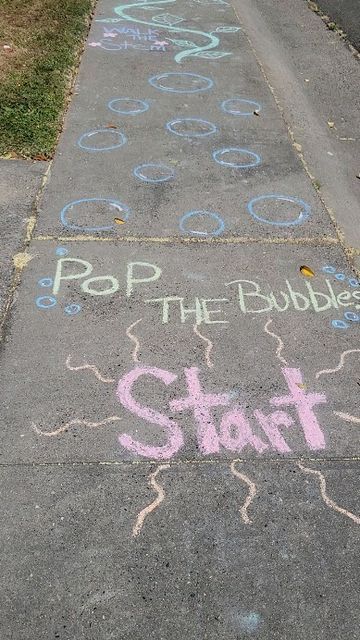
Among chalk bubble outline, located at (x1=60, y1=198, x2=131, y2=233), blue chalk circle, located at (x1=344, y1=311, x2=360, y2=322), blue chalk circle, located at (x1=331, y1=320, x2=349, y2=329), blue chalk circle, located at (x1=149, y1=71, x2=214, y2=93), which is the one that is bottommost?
chalk bubble outline, located at (x1=60, y1=198, x2=131, y2=233)

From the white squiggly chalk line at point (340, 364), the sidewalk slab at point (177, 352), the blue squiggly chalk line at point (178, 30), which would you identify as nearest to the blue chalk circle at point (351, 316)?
the sidewalk slab at point (177, 352)

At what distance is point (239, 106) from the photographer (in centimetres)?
634

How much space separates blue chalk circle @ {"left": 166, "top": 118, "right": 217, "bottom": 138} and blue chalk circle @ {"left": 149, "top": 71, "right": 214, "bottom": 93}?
0.93 metres

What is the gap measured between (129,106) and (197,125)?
850 millimetres

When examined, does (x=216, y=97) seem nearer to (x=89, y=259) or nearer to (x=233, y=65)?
(x=233, y=65)

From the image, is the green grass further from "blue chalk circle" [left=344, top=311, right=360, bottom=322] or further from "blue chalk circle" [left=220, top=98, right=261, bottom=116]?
"blue chalk circle" [left=344, top=311, right=360, bottom=322]

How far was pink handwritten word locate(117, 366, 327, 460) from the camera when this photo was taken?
2707 millimetres

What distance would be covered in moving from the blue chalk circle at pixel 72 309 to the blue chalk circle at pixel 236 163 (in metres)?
2.30

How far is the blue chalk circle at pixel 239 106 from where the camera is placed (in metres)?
6.18

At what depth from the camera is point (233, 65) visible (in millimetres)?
7582

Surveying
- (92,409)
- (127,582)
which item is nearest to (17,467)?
(92,409)

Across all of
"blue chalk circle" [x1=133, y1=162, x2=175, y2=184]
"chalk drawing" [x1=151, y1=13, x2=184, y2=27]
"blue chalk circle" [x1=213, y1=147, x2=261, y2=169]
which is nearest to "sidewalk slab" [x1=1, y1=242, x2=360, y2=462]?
"blue chalk circle" [x1=133, y1=162, x2=175, y2=184]

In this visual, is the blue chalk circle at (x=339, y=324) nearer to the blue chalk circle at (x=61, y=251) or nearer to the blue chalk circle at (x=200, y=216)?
the blue chalk circle at (x=200, y=216)

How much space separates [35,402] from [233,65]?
20.1 ft
